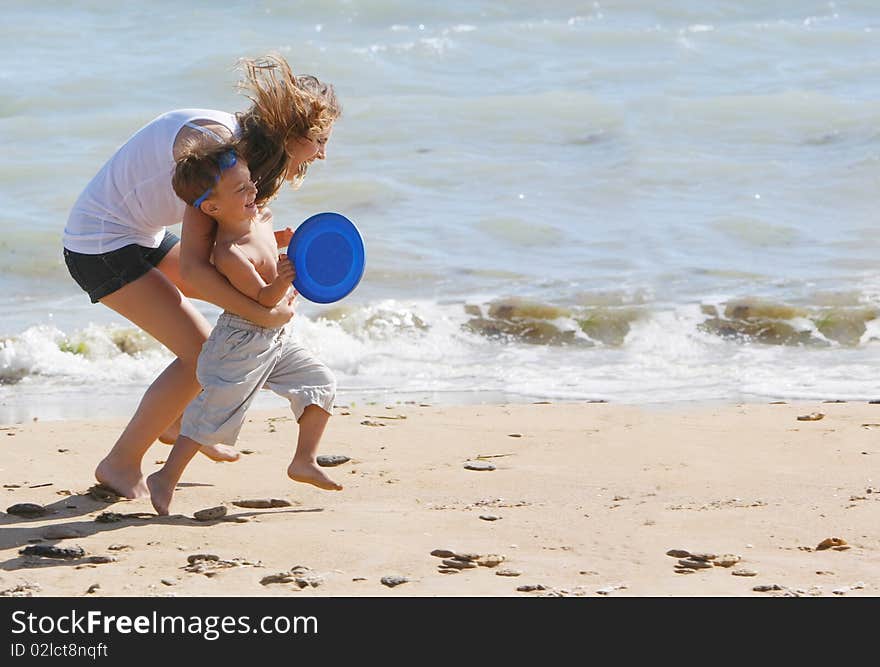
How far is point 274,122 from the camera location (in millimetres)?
4121

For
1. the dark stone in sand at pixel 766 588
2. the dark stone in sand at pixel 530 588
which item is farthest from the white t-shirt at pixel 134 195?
the dark stone in sand at pixel 766 588

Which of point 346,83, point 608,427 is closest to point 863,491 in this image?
point 608,427

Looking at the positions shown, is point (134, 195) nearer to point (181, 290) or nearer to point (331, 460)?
point (181, 290)

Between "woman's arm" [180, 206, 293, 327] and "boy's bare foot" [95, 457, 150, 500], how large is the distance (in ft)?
2.52

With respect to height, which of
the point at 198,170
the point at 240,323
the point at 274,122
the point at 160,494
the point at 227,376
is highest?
the point at 274,122

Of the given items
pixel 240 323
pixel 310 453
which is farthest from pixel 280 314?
pixel 310 453

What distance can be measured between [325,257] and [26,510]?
1282mm

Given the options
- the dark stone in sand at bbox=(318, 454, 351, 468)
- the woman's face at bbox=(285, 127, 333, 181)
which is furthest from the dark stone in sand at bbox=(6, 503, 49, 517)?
the woman's face at bbox=(285, 127, 333, 181)

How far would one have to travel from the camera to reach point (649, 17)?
19406 mm

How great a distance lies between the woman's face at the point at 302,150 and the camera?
13.8 ft

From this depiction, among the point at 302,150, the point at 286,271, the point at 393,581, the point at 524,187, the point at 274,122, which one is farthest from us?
the point at 524,187

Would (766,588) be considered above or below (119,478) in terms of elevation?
below

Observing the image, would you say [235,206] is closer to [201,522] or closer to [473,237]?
[201,522]

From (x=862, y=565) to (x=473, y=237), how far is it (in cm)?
691
